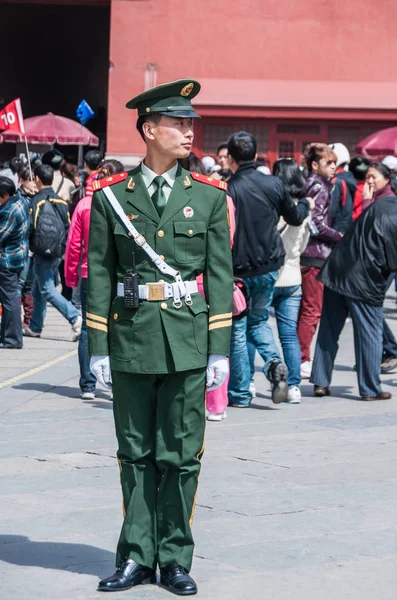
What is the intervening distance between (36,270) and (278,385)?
4410 millimetres

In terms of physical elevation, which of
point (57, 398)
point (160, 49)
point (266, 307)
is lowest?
point (57, 398)

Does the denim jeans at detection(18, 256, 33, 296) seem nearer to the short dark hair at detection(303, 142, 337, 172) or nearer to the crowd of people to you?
the crowd of people

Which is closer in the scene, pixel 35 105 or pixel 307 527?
pixel 307 527

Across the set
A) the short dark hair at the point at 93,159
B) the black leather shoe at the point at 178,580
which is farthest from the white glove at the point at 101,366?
the short dark hair at the point at 93,159

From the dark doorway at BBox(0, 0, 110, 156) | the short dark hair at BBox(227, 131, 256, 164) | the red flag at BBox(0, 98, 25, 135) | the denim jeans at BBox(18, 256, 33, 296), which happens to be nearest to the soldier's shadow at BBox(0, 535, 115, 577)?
the short dark hair at BBox(227, 131, 256, 164)

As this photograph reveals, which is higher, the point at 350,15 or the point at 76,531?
the point at 350,15

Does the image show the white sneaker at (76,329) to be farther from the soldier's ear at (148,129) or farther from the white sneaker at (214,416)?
the soldier's ear at (148,129)

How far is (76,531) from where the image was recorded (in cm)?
500

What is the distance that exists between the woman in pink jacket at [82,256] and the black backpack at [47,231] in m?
2.83

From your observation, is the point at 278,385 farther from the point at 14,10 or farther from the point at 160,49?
the point at 14,10

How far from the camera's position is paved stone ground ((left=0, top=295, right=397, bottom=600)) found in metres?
4.39

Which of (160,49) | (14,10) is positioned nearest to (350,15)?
(160,49)

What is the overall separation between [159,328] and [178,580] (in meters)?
0.84

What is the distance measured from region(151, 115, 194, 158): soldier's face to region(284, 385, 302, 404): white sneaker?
14.0ft
